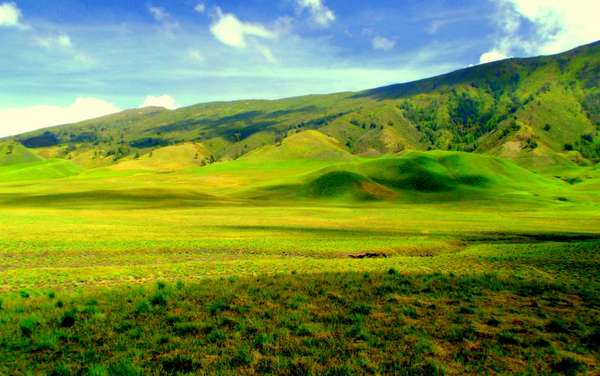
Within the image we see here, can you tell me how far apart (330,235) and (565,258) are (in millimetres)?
29064

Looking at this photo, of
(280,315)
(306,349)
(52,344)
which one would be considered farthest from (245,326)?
(52,344)

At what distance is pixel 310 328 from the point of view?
1388 cm

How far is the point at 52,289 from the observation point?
904 inches

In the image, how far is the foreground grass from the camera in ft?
36.4

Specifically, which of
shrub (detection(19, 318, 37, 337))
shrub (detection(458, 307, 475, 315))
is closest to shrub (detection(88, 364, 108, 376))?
shrub (detection(19, 318, 37, 337))

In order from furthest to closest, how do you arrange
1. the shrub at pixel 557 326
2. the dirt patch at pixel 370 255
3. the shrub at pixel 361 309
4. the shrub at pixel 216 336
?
the dirt patch at pixel 370 255 → the shrub at pixel 361 309 → the shrub at pixel 557 326 → the shrub at pixel 216 336

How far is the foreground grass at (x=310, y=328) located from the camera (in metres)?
11.1

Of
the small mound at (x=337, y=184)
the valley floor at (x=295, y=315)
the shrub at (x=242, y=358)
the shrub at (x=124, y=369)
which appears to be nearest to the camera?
the shrub at (x=124, y=369)

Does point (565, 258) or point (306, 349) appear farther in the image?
point (565, 258)

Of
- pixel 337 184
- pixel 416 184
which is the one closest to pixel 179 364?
pixel 337 184

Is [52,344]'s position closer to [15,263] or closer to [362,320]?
[362,320]

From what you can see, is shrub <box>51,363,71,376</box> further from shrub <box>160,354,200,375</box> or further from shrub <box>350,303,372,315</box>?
shrub <box>350,303,372,315</box>

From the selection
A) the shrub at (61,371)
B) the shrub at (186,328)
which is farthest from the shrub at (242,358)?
the shrub at (61,371)

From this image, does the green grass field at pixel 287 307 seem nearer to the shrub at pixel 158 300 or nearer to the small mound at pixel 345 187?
the shrub at pixel 158 300
